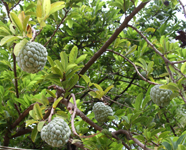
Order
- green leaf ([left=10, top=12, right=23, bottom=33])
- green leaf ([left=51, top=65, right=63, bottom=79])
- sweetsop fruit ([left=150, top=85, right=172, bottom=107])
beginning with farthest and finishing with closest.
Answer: sweetsop fruit ([left=150, top=85, right=172, bottom=107])
green leaf ([left=51, top=65, right=63, bottom=79])
green leaf ([left=10, top=12, right=23, bottom=33])

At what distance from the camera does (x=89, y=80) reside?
132 centimetres

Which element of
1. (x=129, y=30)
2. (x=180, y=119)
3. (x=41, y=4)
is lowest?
(x=180, y=119)

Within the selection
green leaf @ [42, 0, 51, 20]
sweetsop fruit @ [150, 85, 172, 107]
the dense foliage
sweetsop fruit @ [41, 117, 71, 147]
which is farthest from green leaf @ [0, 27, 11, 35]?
sweetsop fruit @ [150, 85, 172, 107]

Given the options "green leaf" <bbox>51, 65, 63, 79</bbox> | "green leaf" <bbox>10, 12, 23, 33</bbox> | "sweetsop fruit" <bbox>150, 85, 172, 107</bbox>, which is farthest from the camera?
"sweetsop fruit" <bbox>150, 85, 172, 107</bbox>

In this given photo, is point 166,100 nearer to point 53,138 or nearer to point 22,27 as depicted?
point 53,138

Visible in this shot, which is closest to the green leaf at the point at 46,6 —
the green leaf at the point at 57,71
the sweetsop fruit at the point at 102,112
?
the green leaf at the point at 57,71

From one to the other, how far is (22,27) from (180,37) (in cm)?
131

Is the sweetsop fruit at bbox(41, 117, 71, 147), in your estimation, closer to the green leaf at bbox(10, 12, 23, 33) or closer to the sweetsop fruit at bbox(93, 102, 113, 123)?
the sweetsop fruit at bbox(93, 102, 113, 123)

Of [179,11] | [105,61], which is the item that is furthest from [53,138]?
[179,11]

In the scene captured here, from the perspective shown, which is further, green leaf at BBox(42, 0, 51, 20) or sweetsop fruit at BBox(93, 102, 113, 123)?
sweetsop fruit at BBox(93, 102, 113, 123)

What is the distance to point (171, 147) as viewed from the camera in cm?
85

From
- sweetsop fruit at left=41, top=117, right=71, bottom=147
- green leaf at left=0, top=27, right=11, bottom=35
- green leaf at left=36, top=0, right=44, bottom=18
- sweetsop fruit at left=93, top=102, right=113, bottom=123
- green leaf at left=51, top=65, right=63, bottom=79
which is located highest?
green leaf at left=36, top=0, right=44, bottom=18

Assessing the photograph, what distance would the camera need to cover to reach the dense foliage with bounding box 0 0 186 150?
0.98 meters

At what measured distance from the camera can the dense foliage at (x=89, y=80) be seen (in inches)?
38.6
